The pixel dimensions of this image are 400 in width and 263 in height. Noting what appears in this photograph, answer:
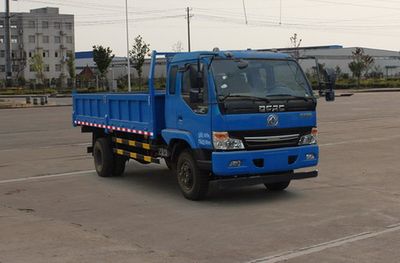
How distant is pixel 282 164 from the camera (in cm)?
920

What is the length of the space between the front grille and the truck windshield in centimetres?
54

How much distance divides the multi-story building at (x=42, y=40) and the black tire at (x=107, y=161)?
420ft

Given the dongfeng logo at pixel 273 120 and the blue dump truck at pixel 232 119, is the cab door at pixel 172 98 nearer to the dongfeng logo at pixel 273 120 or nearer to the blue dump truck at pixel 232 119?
the blue dump truck at pixel 232 119

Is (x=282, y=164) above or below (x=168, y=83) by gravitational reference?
below

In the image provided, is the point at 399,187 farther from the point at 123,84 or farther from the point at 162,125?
the point at 123,84

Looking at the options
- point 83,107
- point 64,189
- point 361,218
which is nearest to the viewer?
point 361,218

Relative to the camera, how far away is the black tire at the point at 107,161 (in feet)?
40.4

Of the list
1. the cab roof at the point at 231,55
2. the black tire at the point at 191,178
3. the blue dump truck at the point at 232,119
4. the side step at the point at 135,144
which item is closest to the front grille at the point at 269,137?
the blue dump truck at the point at 232,119

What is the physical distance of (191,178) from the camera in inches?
373

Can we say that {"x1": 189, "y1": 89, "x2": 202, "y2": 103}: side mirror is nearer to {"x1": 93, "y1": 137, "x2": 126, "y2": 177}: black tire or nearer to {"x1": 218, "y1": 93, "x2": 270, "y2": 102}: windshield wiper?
{"x1": 218, "y1": 93, "x2": 270, "y2": 102}: windshield wiper

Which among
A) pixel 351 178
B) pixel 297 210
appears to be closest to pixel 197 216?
pixel 297 210

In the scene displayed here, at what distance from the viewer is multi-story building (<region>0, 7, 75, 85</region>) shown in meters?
139

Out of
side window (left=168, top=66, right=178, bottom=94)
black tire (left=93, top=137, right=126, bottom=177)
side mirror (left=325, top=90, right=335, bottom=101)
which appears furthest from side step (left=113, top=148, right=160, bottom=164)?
side mirror (left=325, top=90, right=335, bottom=101)

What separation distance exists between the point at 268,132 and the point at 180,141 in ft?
5.12
